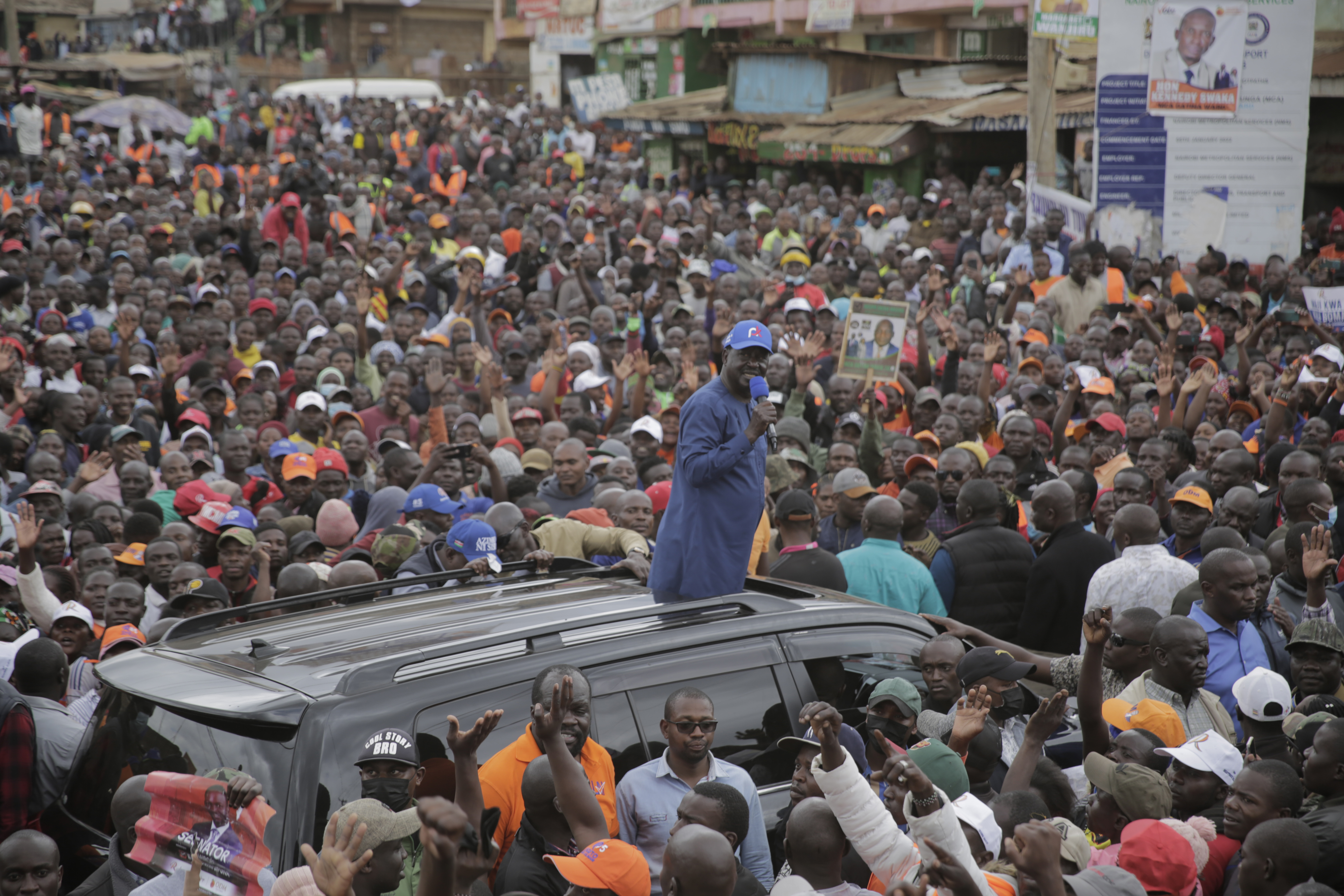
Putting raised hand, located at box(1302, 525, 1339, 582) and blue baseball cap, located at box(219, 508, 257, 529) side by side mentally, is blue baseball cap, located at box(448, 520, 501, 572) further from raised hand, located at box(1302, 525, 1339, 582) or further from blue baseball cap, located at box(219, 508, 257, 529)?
raised hand, located at box(1302, 525, 1339, 582)

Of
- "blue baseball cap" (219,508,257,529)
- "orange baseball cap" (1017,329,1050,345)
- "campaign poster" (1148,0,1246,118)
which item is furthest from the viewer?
"campaign poster" (1148,0,1246,118)

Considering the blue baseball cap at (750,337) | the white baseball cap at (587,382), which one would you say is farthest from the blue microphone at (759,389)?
the white baseball cap at (587,382)

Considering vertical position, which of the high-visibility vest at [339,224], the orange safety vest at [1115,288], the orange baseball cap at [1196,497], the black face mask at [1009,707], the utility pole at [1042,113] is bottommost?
the black face mask at [1009,707]

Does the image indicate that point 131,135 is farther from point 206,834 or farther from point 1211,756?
point 1211,756

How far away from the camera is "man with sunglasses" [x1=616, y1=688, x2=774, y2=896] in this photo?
159 inches

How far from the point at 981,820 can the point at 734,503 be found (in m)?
2.00

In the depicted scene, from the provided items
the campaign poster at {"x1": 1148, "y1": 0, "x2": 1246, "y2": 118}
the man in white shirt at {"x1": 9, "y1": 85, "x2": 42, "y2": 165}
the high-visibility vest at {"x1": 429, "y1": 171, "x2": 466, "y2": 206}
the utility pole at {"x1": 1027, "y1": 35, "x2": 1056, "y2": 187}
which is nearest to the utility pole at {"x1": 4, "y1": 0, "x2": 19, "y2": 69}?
the man in white shirt at {"x1": 9, "y1": 85, "x2": 42, "y2": 165}

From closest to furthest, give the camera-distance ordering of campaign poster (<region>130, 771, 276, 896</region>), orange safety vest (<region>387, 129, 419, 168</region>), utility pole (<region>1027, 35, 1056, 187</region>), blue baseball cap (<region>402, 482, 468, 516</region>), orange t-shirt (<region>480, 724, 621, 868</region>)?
campaign poster (<region>130, 771, 276, 896</region>) < orange t-shirt (<region>480, 724, 621, 868</region>) < blue baseball cap (<region>402, 482, 468, 516</region>) < utility pole (<region>1027, 35, 1056, 187</region>) < orange safety vest (<region>387, 129, 419, 168</region>)

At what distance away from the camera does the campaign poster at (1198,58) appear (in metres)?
13.7

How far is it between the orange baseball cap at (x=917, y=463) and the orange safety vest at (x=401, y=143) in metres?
21.4

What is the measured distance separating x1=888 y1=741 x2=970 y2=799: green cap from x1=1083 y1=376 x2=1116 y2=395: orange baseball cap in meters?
6.59

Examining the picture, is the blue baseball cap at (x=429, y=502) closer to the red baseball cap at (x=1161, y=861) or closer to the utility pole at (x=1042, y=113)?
the red baseball cap at (x=1161, y=861)

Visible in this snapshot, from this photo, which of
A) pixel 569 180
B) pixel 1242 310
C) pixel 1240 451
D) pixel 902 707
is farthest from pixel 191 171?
pixel 902 707

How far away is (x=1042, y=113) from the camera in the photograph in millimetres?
16031
